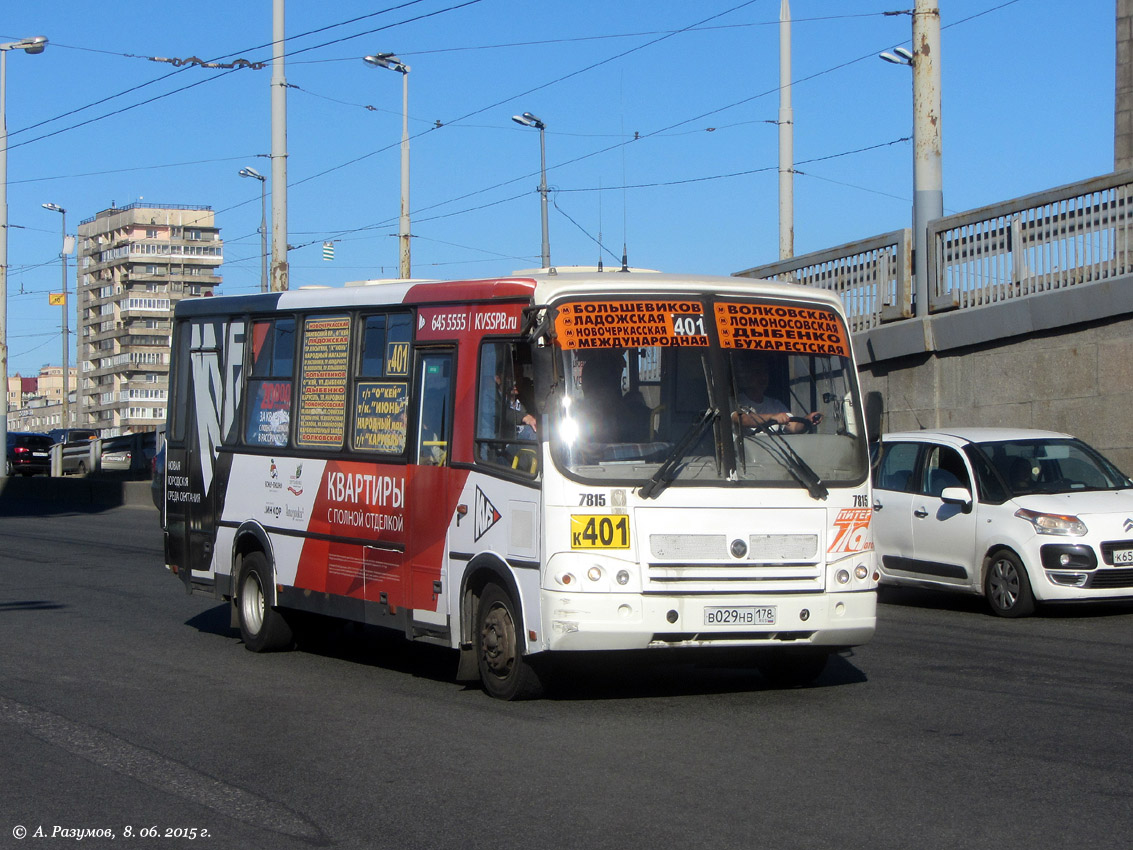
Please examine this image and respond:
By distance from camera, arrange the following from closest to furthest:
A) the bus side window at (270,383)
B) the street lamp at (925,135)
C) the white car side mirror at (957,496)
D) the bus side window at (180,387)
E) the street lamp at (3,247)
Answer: the bus side window at (270,383), the bus side window at (180,387), the white car side mirror at (957,496), the street lamp at (925,135), the street lamp at (3,247)

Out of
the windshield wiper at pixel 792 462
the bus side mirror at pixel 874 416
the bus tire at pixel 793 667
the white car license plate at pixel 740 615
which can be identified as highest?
the bus side mirror at pixel 874 416

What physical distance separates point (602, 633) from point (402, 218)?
30588 mm

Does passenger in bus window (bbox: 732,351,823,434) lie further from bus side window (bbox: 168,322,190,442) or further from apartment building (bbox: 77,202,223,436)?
apartment building (bbox: 77,202,223,436)

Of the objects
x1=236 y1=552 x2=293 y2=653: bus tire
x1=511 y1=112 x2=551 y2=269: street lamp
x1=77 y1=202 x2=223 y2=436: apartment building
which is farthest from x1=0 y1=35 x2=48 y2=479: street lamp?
x1=77 y1=202 x2=223 y2=436: apartment building

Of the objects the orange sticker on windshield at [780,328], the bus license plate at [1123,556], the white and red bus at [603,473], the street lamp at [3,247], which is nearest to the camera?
the white and red bus at [603,473]

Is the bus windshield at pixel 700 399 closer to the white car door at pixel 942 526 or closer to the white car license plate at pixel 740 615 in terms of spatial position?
the white car license plate at pixel 740 615

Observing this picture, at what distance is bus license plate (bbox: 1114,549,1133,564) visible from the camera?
12516mm

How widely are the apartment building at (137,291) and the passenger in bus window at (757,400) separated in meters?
142

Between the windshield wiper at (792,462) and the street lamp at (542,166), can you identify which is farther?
the street lamp at (542,166)

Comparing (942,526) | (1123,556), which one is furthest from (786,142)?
(1123,556)

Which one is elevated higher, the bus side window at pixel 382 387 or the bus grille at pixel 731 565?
the bus side window at pixel 382 387

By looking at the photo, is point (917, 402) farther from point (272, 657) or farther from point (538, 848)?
point (538, 848)

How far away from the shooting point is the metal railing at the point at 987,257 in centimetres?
1733

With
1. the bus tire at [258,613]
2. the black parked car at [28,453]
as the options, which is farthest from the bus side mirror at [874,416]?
the black parked car at [28,453]
